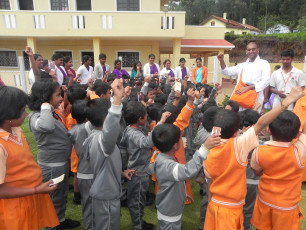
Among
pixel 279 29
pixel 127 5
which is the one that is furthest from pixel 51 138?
pixel 279 29

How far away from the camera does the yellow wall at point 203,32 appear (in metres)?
13.8

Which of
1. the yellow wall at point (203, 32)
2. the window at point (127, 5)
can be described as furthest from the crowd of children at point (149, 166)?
the yellow wall at point (203, 32)

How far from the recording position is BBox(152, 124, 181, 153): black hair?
1924 millimetres

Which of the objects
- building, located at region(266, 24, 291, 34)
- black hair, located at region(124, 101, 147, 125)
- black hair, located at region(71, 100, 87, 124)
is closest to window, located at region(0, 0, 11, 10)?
black hair, located at region(71, 100, 87, 124)

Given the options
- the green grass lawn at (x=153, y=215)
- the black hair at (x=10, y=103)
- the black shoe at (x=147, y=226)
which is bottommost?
the green grass lawn at (x=153, y=215)

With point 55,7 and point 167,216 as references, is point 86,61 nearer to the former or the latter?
point 167,216

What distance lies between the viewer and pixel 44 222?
1.93m

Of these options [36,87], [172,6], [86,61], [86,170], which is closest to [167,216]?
[86,170]

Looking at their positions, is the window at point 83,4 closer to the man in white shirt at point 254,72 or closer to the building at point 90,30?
the building at point 90,30

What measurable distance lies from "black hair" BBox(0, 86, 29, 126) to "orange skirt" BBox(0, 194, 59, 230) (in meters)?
0.58

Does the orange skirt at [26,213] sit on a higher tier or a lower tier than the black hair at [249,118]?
lower

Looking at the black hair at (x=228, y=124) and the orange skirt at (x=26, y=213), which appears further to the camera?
the black hair at (x=228, y=124)

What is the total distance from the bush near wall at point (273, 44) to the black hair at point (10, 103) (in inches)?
948

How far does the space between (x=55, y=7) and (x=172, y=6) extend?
4691cm
